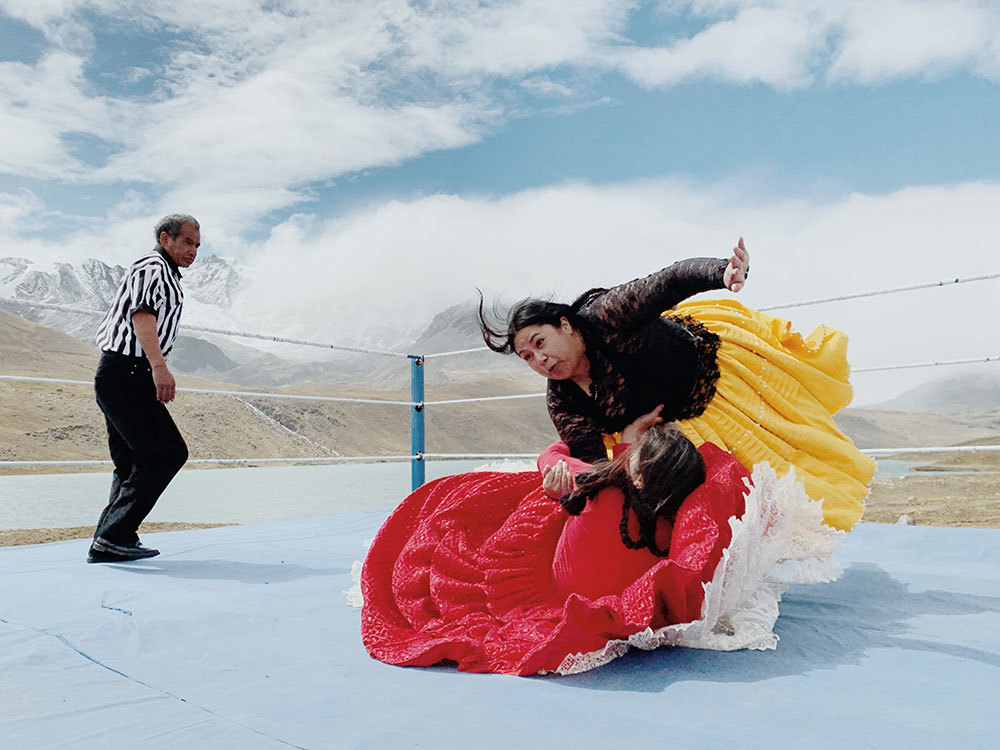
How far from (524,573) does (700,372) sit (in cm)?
61

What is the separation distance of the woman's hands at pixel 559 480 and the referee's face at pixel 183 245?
64.2 inches

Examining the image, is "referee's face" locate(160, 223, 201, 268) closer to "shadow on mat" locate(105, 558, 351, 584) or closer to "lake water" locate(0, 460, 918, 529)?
"shadow on mat" locate(105, 558, 351, 584)

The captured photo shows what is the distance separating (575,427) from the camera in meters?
1.47

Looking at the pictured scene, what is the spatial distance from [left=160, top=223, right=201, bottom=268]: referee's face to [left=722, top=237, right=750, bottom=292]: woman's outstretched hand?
1776 millimetres

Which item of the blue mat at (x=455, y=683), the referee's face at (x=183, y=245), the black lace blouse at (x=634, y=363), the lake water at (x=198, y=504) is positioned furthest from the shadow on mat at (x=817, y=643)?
the lake water at (x=198, y=504)

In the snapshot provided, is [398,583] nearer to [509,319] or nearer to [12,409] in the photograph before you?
[509,319]

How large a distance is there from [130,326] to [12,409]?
35142 millimetres

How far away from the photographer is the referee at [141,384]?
224cm


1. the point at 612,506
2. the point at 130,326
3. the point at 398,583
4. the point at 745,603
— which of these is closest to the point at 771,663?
the point at 745,603

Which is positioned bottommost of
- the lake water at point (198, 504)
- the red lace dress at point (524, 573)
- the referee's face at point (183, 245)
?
the lake water at point (198, 504)

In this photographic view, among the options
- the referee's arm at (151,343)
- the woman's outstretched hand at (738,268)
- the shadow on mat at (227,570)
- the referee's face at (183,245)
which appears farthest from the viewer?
the referee's face at (183,245)

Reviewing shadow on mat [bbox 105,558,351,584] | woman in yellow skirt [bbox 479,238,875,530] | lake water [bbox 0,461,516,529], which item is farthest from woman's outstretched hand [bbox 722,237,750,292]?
lake water [bbox 0,461,516,529]

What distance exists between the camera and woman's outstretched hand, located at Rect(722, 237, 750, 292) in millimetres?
1233

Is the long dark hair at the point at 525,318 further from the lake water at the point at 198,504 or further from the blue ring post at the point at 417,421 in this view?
the lake water at the point at 198,504
